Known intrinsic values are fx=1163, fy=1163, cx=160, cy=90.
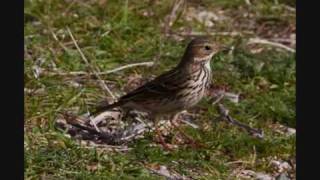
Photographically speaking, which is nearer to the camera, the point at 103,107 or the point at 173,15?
the point at 103,107

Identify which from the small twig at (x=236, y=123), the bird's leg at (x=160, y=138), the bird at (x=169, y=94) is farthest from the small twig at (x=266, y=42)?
the bird's leg at (x=160, y=138)

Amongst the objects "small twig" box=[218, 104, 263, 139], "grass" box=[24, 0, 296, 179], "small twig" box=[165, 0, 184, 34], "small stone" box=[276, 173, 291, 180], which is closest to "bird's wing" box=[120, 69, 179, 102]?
"grass" box=[24, 0, 296, 179]

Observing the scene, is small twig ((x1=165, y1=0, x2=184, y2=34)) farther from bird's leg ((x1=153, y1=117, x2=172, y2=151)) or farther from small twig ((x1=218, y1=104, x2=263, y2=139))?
bird's leg ((x1=153, y1=117, x2=172, y2=151))

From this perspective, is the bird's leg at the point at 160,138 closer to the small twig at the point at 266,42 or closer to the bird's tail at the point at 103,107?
the bird's tail at the point at 103,107

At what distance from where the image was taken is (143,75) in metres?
10.2

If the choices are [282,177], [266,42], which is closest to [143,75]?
[266,42]

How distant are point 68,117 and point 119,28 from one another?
2119mm

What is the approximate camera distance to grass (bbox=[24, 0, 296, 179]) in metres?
8.24

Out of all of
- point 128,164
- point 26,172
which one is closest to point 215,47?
point 128,164

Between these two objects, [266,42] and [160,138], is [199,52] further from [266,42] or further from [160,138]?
[266,42]

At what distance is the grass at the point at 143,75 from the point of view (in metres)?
8.24

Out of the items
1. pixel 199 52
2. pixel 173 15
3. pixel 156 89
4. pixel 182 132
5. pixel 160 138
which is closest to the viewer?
pixel 160 138

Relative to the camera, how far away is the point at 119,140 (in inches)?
342

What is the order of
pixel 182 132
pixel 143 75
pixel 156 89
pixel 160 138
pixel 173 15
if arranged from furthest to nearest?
1. pixel 173 15
2. pixel 143 75
3. pixel 156 89
4. pixel 182 132
5. pixel 160 138
